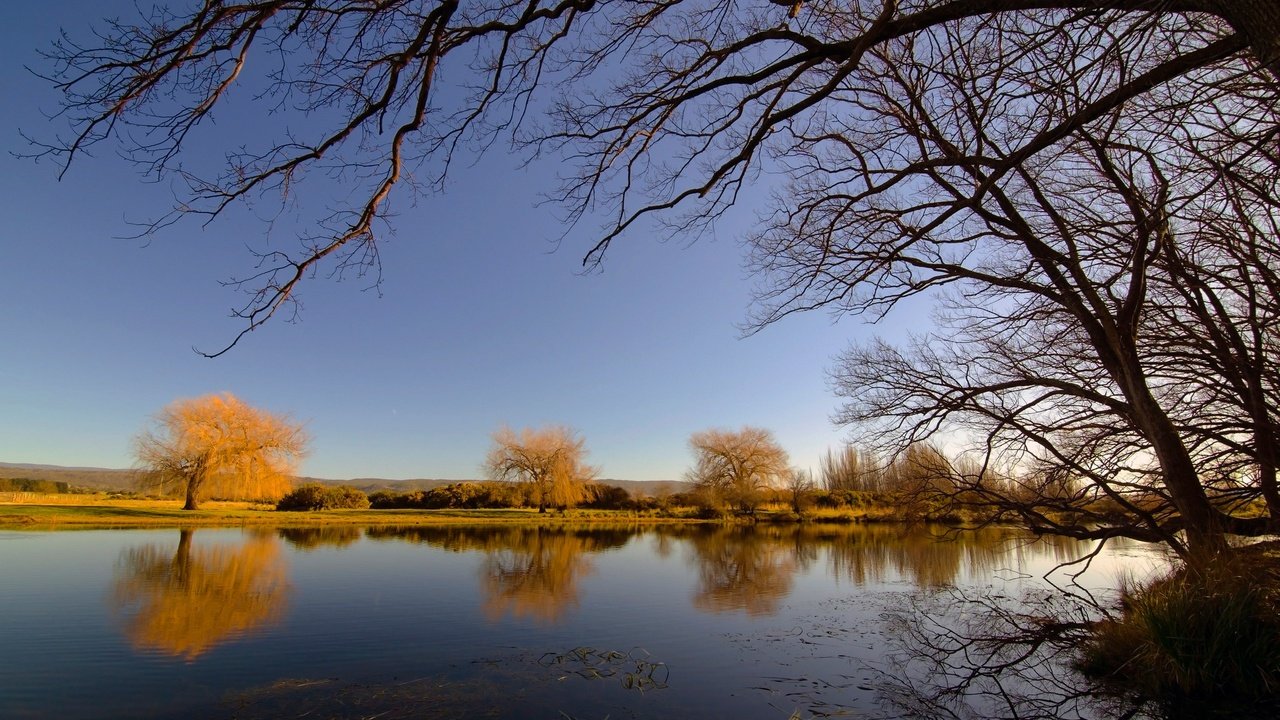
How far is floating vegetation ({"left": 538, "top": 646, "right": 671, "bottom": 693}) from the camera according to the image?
265 inches

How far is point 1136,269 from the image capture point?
5.44 m

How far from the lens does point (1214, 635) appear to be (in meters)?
5.55

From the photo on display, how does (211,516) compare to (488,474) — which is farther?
(488,474)

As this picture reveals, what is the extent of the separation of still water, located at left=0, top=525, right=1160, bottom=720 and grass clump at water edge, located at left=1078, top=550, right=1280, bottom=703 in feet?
Result: 8.30

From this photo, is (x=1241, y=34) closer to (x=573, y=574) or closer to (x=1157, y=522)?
(x=1157, y=522)

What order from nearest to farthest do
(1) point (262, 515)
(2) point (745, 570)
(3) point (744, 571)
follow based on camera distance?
1. (3) point (744, 571)
2. (2) point (745, 570)
3. (1) point (262, 515)

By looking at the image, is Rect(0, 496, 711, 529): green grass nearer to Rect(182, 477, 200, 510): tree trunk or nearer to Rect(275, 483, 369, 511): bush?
Rect(182, 477, 200, 510): tree trunk

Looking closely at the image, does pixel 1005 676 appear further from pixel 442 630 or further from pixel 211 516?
pixel 211 516

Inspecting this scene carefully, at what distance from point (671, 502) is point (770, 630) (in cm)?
4117

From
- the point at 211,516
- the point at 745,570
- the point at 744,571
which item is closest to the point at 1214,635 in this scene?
the point at 744,571

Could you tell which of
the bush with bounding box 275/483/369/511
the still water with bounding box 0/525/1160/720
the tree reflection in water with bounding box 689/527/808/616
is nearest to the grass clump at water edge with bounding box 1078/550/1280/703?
the still water with bounding box 0/525/1160/720

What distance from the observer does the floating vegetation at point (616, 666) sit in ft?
22.1

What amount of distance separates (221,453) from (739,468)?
33139mm

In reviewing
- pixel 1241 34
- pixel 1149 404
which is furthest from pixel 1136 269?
pixel 1241 34
